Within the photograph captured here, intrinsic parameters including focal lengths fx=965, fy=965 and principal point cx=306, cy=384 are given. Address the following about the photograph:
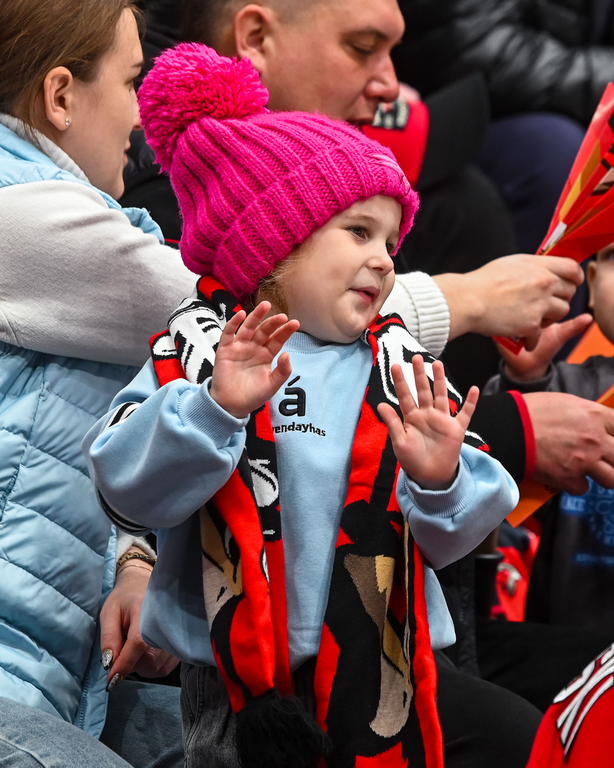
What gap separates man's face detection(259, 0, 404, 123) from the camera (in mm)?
1351

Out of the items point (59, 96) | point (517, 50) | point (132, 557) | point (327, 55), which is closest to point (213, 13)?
point (327, 55)

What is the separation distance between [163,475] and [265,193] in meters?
0.28

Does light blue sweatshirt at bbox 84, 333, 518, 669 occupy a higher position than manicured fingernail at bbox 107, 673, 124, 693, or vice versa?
light blue sweatshirt at bbox 84, 333, 518, 669

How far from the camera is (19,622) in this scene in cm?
92

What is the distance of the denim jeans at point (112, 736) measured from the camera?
78 centimetres

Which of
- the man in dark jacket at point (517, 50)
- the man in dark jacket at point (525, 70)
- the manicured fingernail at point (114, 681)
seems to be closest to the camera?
the manicured fingernail at point (114, 681)

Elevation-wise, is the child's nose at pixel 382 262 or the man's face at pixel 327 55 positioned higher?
the child's nose at pixel 382 262

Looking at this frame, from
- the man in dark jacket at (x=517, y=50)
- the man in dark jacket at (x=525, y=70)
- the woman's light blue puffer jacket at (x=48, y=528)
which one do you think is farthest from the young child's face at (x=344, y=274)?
the man in dark jacket at (x=517, y=50)

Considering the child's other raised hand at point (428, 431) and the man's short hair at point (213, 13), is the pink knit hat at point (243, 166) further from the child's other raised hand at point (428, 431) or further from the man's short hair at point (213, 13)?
the man's short hair at point (213, 13)

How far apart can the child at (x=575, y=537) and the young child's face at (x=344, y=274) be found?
1.68ft

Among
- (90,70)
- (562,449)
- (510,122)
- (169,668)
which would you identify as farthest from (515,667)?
(510,122)

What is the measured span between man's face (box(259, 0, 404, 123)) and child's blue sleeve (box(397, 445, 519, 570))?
74 centimetres

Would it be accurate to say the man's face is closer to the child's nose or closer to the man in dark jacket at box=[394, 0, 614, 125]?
the child's nose

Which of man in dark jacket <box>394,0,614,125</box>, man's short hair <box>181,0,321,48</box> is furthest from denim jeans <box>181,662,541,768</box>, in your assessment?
man in dark jacket <box>394,0,614,125</box>
